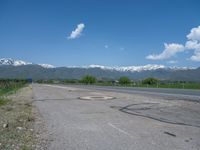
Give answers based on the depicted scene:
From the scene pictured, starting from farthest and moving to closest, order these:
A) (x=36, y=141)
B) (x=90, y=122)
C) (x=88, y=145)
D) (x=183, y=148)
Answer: (x=90, y=122) → (x=36, y=141) → (x=88, y=145) → (x=183, y=148)

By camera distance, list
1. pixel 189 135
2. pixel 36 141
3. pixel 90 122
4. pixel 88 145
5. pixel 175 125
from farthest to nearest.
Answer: pixel 90 122 → pixel 175 125 → pixel 189 135 → pixel 36 141 → pixel 88 145

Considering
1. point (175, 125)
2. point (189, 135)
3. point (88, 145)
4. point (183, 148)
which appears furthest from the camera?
point (175, 125)

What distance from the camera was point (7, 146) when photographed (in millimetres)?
7465

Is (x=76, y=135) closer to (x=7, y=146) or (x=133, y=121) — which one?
(x=7, y=146)

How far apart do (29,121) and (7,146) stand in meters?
4.60

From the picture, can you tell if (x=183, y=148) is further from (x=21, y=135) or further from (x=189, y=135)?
(x=21, y=135)

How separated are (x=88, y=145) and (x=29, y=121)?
17.3ft

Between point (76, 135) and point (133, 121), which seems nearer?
point (76, 135)

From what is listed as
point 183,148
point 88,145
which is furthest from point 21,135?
point 183,148

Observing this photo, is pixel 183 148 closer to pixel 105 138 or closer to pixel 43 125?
pixel 105 138

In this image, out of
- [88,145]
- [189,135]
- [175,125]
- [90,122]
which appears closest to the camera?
[88,145]

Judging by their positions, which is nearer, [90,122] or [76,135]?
[76,135]

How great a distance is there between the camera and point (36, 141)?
8047 millimetres

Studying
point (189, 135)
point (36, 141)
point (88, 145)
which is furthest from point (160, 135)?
point (36, 141)
